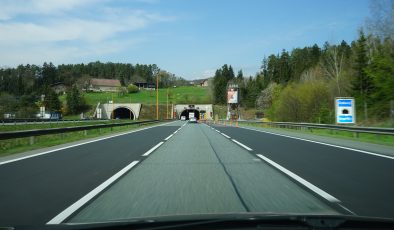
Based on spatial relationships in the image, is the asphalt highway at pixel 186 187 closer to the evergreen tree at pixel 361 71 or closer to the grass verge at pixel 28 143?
the grass verge at pixel 28 143

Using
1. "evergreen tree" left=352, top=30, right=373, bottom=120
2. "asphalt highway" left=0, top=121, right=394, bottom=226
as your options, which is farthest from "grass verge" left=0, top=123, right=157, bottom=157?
"evergreen tree" left=352, top=30, right=373, bottom=120

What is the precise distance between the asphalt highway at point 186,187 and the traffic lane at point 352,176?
0.02 meters

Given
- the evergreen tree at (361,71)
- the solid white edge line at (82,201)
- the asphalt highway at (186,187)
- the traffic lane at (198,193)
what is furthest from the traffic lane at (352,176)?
the evergreen tree at (361,71)

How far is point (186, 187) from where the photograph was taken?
8172 mm

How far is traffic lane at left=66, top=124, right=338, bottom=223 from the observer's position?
241 inches

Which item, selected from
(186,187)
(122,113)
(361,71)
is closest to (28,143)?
(186,187)

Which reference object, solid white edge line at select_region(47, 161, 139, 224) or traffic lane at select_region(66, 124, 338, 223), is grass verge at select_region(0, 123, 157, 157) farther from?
traffic lane at select_region(66, 124, 338, 223)

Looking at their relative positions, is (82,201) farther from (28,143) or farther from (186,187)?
(28,143)

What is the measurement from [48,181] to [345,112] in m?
26.5

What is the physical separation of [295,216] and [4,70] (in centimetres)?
19625

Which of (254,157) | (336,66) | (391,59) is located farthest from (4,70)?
(254,157)

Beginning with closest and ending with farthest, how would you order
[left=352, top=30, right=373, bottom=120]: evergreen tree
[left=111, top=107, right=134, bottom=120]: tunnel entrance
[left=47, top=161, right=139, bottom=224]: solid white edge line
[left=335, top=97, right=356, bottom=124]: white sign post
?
[left=47, top=161, right=139, bottom=224]: solid white edge line < [left=335, top=97, right=356, bottom=124]: white sign post < [left=352, top=30, right=373, bottom=120]: evergreen tree < [left=111, top=107, right=134, bottom=120]: tunnel entrance

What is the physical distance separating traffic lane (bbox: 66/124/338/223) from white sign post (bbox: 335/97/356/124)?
2126cm

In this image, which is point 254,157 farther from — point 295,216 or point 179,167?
point 295,216
